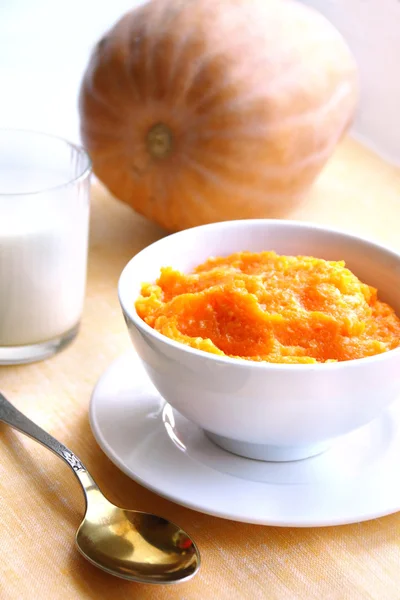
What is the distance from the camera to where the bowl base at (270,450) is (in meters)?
0.95

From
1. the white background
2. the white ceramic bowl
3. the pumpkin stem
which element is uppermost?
the white ceramic bowl

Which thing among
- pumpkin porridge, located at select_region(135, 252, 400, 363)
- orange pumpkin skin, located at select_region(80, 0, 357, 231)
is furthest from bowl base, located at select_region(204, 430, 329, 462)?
orange pumpkin skin, located at select_region(80, 0, 357, 231)

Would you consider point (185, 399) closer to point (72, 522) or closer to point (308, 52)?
point (72, 522)

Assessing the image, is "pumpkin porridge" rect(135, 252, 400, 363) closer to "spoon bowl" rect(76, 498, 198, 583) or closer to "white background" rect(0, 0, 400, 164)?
"spoon bowl" rect(76, 498, 198, 583)

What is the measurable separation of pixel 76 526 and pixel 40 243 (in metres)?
0.45

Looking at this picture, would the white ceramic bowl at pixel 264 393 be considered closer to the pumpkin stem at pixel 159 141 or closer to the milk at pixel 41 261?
the milk at pixel 41 261

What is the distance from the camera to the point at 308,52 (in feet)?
5.13

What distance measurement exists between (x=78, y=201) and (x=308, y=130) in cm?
53

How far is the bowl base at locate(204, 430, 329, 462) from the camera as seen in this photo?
948 mm

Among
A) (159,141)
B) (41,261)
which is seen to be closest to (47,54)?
(159,141)

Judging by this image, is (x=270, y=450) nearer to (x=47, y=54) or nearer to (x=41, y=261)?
(x=41, y=261)

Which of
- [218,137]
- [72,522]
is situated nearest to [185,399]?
[72,522]

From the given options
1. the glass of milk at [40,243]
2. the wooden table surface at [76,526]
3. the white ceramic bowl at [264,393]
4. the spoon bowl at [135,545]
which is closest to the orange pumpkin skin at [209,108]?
the glass of milk at [40,243]

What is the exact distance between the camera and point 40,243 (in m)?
1.19
